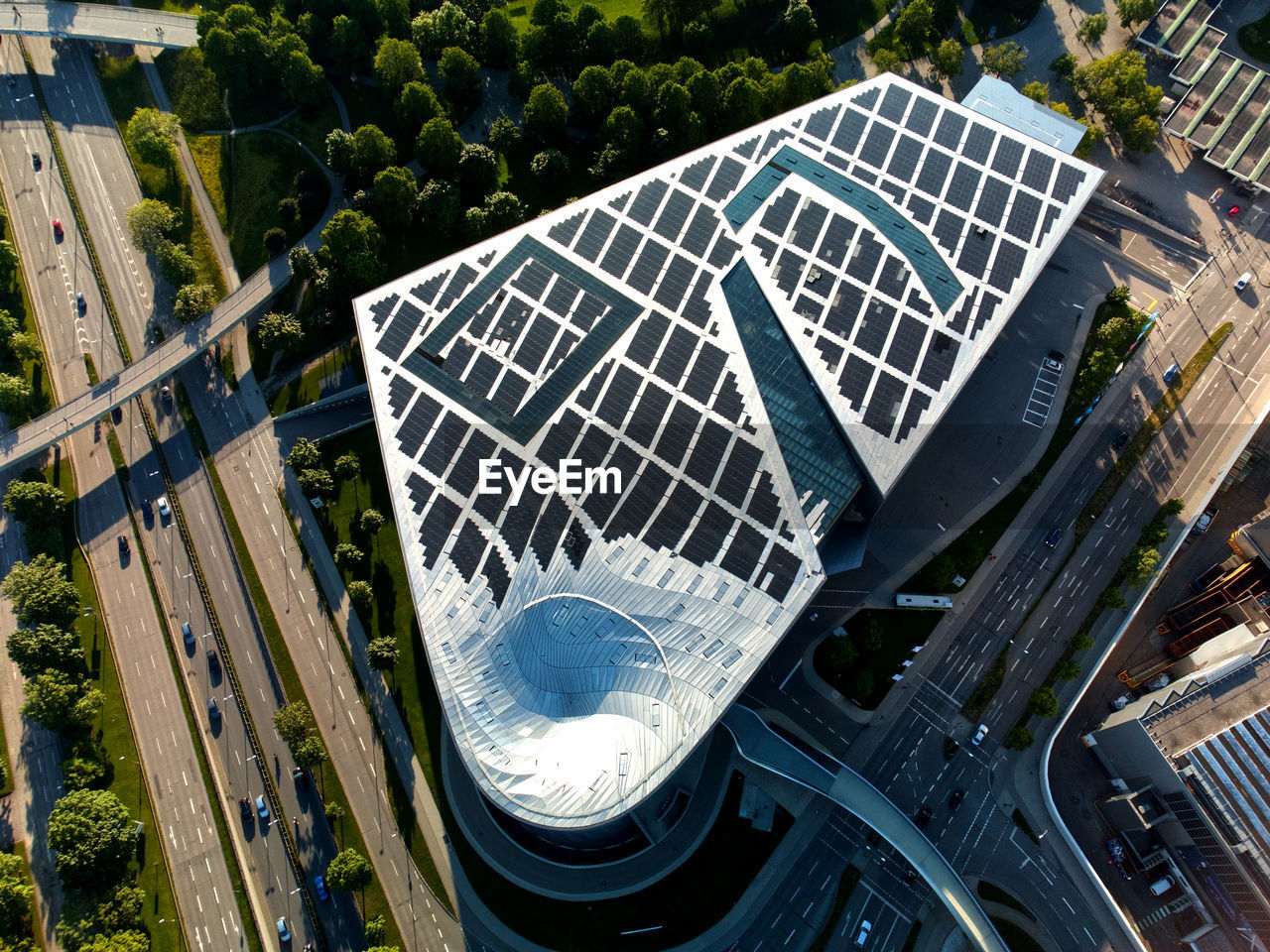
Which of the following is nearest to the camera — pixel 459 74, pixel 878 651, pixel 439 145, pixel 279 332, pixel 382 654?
pixel 382 654

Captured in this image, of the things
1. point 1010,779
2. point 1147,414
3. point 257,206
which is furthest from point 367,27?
point 1010,779

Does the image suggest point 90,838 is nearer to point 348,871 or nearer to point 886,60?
point 348,871

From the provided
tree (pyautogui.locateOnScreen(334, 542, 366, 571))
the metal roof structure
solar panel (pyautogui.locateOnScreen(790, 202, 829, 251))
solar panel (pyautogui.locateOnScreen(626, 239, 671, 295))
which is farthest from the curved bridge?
solar panel (pyautogui.locateOnScreen(790, 202, 829, 251))

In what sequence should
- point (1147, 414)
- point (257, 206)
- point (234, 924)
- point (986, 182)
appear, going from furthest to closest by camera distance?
1. point (257, 206)
2. point (1147, 414)
3. point (986, 182)
4. point (234, 924)

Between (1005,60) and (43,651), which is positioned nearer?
(43,651)

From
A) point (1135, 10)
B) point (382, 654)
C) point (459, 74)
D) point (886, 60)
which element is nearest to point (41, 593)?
point (382, 654)

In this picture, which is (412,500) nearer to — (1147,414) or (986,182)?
(986,182)
